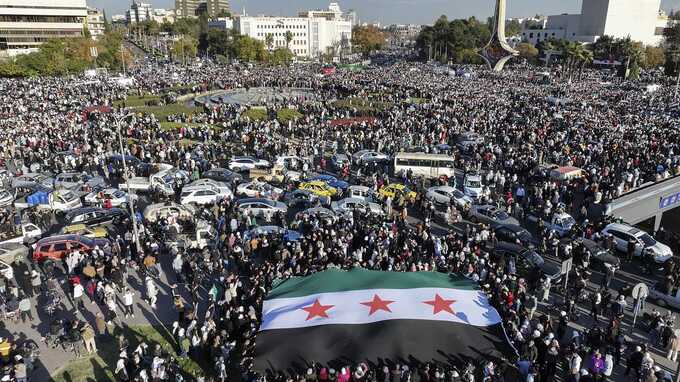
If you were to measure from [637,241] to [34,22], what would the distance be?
11044 centimetres

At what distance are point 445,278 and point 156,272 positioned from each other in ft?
33.5

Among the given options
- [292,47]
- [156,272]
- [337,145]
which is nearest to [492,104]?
[337,145]

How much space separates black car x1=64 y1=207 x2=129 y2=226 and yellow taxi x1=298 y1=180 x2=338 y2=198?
27.8 feet

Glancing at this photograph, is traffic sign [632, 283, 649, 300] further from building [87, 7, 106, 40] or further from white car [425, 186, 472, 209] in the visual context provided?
building [87, 7, 106, 40]

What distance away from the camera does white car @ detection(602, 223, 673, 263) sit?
18547 mm

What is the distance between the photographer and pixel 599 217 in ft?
71.6

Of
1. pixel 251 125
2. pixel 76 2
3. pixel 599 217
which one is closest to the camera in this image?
pixel 599 217

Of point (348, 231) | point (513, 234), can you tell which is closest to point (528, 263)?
point (513, 234)

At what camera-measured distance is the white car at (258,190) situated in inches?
965

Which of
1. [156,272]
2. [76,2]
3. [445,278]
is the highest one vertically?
[76,2]

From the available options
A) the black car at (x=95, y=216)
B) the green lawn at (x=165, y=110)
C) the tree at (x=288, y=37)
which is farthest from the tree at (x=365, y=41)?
the black car at (x=95, y=216)

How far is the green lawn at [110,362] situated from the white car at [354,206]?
9.82 metres

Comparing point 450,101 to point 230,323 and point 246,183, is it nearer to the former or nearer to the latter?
point 246,183

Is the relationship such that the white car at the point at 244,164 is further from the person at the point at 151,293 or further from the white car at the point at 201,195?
the person at the point at 151,293
